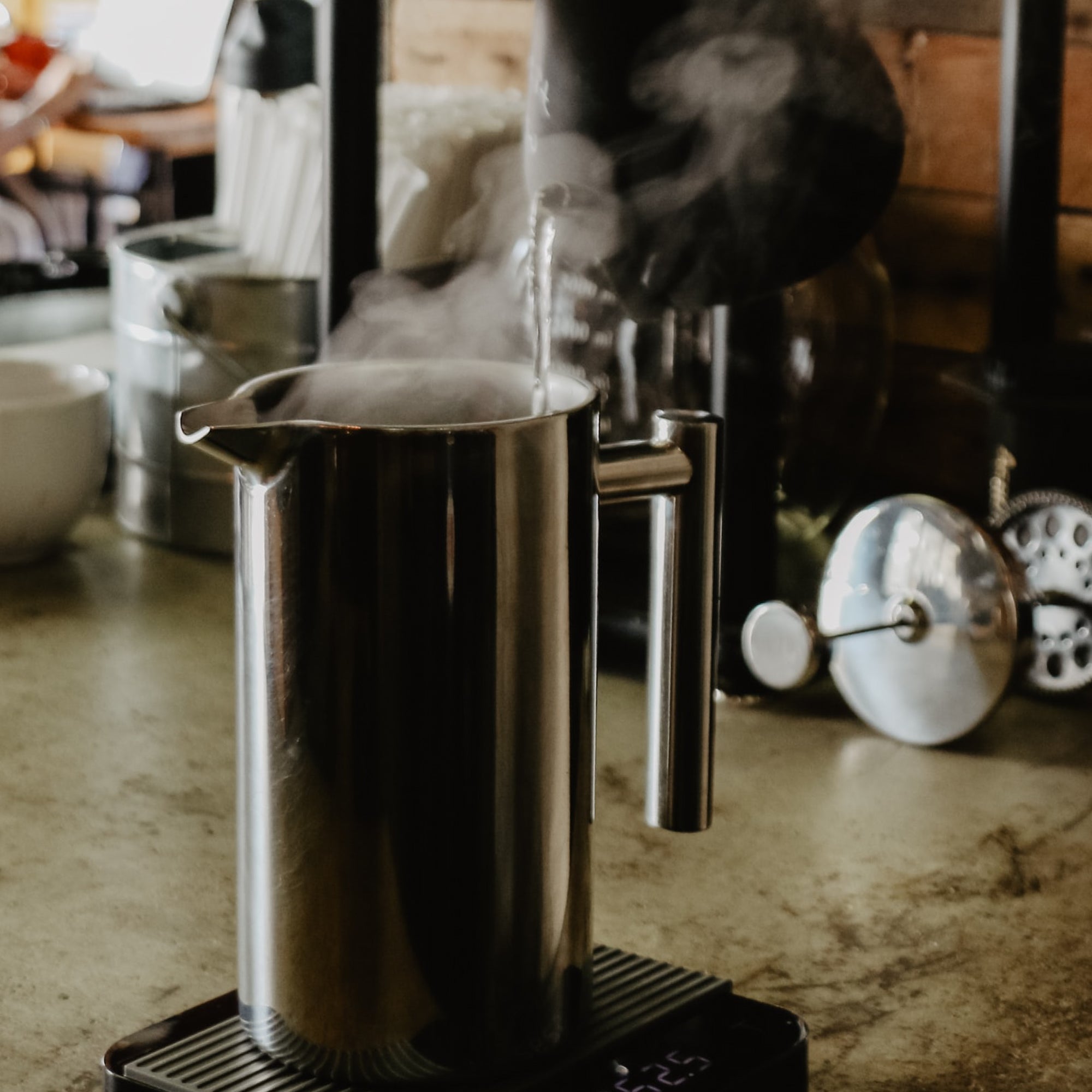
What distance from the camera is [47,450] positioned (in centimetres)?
118

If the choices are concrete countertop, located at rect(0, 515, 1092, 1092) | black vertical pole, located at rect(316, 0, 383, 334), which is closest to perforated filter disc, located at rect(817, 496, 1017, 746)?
concrete countertop, located at rect(0, 515, 1092, 1092)

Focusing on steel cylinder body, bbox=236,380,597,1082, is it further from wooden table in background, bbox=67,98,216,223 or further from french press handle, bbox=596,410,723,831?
wooden table in background, bbox=67,98,216,223

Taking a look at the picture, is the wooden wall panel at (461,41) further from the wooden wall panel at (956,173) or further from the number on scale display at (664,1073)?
the number on scale display at (664,1073)

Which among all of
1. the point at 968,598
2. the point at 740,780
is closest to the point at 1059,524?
the point at 968,598

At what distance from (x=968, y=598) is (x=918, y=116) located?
0.52 meters

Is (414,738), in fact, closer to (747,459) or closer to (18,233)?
(747,459)

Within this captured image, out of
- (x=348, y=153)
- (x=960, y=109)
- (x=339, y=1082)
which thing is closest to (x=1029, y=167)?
(x=960, y=109)

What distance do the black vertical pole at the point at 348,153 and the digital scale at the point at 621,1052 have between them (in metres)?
0.55

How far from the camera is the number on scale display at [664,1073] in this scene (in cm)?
54

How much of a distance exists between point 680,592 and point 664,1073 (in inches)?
6.0

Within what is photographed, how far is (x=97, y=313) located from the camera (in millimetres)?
1562

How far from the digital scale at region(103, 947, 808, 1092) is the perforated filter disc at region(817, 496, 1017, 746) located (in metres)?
0.35

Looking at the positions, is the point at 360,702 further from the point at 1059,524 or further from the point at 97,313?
the point at 97,313

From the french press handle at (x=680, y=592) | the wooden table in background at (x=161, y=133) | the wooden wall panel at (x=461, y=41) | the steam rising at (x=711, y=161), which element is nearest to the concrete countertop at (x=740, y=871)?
the french press handle at (x=680, y=592)
